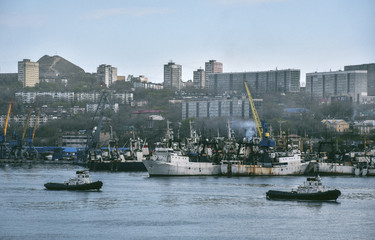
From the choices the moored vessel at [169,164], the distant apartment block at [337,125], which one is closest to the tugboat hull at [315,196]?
the moored vessel at [169,164]

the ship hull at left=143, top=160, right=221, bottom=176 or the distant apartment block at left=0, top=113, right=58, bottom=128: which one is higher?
the distant apartment block at left=0, top=113, right=58, bottom=128

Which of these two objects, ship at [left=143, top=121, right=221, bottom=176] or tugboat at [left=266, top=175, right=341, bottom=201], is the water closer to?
tugboat at [left=266, top=175, right=341, bottom=201]

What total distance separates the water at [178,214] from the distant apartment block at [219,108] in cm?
11381

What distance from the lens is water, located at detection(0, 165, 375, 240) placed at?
39.1 meters

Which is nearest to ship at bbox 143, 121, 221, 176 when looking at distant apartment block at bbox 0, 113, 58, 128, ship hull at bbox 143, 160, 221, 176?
ship hull at bbox 143, 160, 221, 176

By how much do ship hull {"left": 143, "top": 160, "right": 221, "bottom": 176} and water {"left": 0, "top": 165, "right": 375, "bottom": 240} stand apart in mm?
14600

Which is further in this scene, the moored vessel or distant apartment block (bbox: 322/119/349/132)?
distant apartment block (bbox: 322/119/349/132)

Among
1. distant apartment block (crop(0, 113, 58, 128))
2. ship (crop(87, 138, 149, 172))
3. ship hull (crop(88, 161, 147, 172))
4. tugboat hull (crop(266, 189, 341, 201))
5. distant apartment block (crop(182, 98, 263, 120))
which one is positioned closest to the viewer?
tugboat hull (crop(266, 189, 341, 201))

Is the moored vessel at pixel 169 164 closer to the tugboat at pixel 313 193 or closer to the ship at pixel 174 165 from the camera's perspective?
the ship at pixel 174 165

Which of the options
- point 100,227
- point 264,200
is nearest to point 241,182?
point 264,200

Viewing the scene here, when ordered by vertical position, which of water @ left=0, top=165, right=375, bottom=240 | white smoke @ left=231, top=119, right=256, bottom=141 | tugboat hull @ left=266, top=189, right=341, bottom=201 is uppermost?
white smoke @ left=231, top=119, right=256, bottom=141

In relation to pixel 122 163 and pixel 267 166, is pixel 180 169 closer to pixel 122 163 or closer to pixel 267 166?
pixel 267 166

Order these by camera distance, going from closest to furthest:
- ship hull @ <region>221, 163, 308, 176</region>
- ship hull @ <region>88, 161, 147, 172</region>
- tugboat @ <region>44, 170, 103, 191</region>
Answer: tugboat @ <region>44, 170, 103, 191</region>
ship hull @ <region>221, 163, 308, 176</region>
ship hull @ <region>88, 161, 147, 172</region>

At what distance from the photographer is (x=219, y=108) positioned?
608 ft
